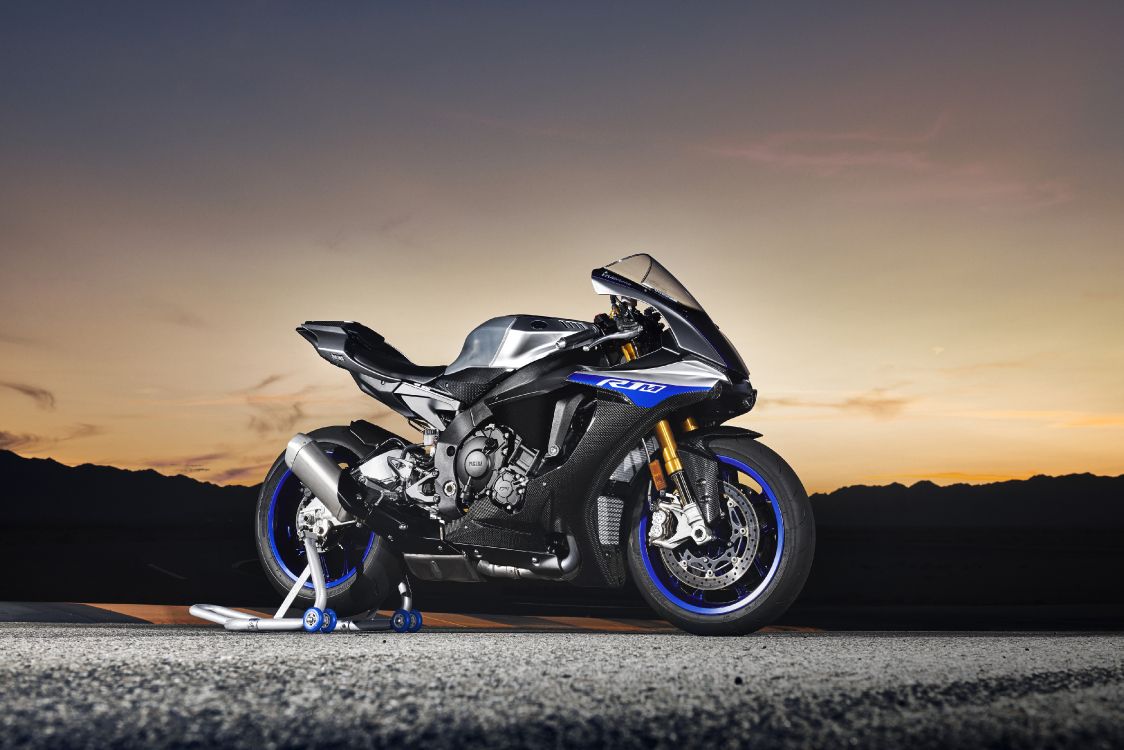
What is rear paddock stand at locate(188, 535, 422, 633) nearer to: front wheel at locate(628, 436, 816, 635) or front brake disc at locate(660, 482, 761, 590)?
front wheel at locate(628, 436, 816, 635)

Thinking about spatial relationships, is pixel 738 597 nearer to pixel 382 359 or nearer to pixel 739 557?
pixel 739 557

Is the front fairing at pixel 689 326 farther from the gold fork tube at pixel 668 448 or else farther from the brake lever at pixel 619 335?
the gold fork tube at pixel 668 448

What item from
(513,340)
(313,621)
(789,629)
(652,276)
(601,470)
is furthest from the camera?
(789,629)

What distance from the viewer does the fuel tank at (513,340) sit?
470 cm

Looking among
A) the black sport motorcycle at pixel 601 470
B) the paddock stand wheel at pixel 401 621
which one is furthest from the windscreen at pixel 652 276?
the paddock stand wheel at pixel 401 621

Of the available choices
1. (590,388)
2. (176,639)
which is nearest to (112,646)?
(176,639)

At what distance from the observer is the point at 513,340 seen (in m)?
4.80

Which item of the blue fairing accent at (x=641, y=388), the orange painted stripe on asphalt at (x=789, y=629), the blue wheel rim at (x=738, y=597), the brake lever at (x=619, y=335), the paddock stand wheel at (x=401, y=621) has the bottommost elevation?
the orange painted stripe on asphalt at (x=789, y=629)

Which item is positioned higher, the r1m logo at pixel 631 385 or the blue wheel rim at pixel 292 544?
the r1m logo at pixel 631 385

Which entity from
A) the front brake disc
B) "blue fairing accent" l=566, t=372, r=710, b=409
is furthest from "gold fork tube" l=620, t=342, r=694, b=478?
the front brake disc

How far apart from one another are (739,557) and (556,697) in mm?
2072

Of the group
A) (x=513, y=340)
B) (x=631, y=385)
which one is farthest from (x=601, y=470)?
(x=513, y=340)

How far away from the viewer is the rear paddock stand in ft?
16.4

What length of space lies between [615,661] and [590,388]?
5.45 ft
